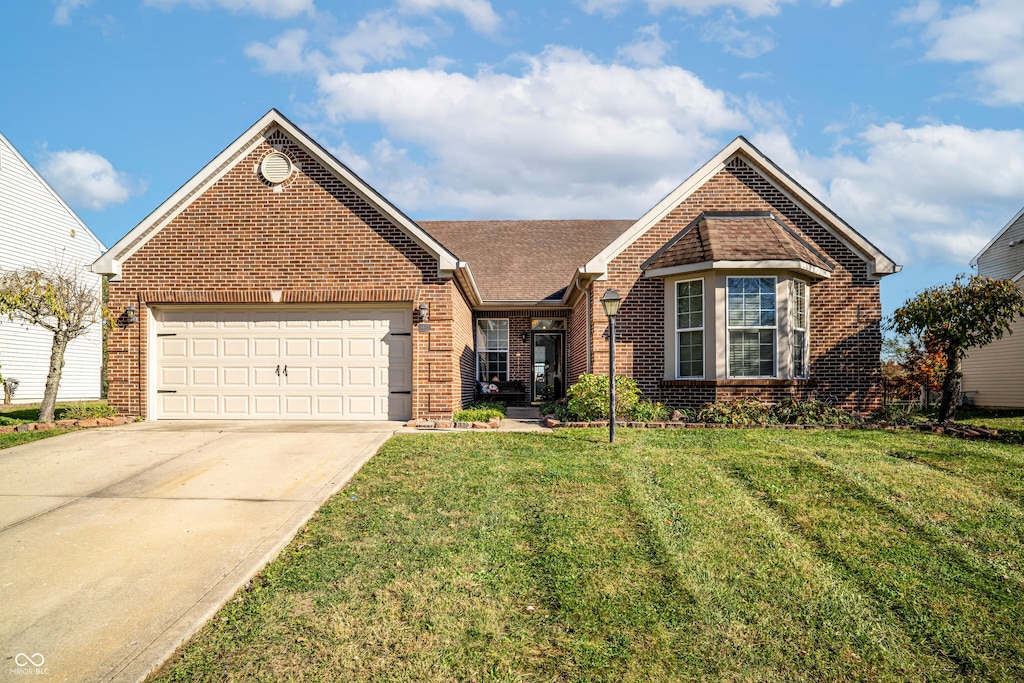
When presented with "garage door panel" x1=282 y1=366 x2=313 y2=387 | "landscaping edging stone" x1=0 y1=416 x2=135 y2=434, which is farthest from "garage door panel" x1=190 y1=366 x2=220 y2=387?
"landscaping edging stone" x1=0 y1=416 x2=135 y2=434

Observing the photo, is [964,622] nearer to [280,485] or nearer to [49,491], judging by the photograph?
[280,485]

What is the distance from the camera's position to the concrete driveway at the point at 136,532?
3998 millimetres

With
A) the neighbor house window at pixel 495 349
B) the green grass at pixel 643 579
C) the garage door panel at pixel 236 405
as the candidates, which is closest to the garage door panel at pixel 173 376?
the garage door panel at pixel 236 405

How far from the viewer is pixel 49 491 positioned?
7.08m

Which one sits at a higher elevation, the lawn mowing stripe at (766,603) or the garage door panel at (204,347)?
the garage door panel at (204,347)

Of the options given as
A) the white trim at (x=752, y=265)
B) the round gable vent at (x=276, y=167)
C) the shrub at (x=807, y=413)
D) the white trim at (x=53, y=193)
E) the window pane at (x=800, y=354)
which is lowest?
the shrub at (x=807, y=413)

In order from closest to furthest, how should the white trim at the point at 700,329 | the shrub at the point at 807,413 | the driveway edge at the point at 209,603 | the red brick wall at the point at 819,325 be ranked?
1. the driveway edge at the point at 209,603
2. the shrub at the point at 807,413
3. the white trim at the point at 700,329
4. the red brick wall at the point at 819,325

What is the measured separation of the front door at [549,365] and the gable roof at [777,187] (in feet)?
24.2

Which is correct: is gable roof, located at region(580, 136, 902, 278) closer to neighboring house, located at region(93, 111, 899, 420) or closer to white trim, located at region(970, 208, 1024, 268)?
neighboring house, located at region(93, 111, 899, 420)

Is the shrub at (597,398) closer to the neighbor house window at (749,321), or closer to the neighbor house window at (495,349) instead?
the neighbor house window at (749,321)

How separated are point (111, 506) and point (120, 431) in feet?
17.5

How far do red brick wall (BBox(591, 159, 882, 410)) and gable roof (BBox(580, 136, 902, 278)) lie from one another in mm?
151

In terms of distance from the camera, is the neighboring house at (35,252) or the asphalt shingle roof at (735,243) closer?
the asphalt shingle roof at (735,243)

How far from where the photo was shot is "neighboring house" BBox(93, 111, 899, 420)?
12.5m
